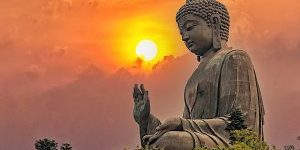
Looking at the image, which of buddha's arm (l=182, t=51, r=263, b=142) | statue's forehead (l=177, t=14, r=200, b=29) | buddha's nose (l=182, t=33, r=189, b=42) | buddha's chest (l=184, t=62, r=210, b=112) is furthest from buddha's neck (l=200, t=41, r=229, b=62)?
statue's forehead (l=177, t=14, r=200, b=29)

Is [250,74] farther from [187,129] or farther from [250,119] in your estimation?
[187,129]

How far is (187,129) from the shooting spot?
70.4 ft

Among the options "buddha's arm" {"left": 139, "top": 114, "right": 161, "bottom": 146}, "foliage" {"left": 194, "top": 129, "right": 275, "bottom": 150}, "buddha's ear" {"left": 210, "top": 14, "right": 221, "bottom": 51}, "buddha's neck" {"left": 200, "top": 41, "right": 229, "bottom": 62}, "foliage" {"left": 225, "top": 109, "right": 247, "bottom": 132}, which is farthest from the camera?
"buddha's neck" {"left": 200, "top": 41, "right": 229, "bottom": 62}

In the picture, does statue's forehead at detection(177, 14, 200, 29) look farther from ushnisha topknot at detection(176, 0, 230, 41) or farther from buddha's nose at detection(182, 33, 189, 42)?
buddha's nose at detection(182, 33, 189, 42)

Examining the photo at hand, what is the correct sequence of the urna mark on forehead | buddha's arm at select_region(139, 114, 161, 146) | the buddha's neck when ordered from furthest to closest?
the urna mark on forehead → the buddha's neck → buddha's arm at select_region(139, 114, 161, 146)

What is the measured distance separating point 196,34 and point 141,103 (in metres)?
3.21

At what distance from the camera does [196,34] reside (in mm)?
24219

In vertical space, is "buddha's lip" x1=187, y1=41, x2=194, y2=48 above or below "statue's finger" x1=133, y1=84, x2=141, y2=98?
above

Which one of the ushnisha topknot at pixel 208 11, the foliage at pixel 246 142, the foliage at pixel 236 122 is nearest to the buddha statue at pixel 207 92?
the ushnisha topknot at pixel 208 11

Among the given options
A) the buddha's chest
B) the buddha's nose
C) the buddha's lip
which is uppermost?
the buddha's nose

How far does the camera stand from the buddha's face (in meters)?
24.2

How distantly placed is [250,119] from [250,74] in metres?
1.33

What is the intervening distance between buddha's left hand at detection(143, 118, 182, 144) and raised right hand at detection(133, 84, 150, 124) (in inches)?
31.8

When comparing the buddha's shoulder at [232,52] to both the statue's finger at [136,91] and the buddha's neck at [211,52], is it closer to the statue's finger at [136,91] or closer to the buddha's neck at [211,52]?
the buddha's neck at [211,52]
